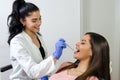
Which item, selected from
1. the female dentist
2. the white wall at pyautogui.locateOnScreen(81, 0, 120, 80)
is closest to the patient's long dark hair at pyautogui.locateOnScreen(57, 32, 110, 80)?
the female dentist

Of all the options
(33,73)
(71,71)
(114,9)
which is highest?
(114,9)

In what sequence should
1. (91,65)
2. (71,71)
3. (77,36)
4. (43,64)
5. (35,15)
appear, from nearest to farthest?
(43,64), (35,15), (91,65), (71,71), (77,36)

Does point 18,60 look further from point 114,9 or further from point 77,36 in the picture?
point 114,9

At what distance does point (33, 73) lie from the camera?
1469 millimetres

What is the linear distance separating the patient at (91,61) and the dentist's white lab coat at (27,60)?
299mm

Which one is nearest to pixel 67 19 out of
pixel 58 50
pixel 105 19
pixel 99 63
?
pixel 105 19

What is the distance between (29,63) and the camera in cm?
146

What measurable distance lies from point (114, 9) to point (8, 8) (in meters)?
1.34

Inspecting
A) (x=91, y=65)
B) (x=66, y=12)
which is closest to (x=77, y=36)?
→ (x=66, y=12)

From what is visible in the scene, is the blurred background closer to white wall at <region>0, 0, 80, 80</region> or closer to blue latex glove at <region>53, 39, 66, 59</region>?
white wall at <region>0, 0, 80, 80</region>

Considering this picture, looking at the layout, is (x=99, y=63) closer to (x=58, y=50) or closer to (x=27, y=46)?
(x=58, y=50)

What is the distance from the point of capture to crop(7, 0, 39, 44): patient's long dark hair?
5.20 feet

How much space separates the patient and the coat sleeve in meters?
0.31

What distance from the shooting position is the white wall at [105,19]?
113 inches
